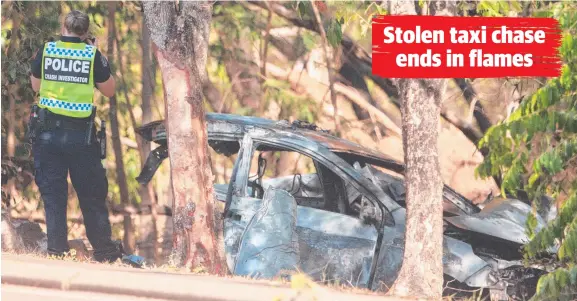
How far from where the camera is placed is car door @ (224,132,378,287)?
29.8ft

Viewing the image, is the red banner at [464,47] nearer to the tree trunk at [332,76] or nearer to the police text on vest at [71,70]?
the police text on vest at [71,70]

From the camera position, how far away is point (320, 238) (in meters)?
9.20

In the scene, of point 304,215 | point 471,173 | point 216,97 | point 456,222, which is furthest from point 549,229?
point 216,97

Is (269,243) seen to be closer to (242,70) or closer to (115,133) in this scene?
(115,133)

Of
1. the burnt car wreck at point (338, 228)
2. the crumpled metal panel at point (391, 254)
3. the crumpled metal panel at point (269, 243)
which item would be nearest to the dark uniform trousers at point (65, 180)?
the burnt car wreck at point (338, 228)

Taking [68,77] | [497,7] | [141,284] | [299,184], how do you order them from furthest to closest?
[299,184] → [497,7] → [68,77] → [141,284]

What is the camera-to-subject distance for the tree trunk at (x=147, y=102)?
44.2ft

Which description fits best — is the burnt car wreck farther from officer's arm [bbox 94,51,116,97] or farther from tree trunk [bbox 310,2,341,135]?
tree trunk [bbox 310,2,341,135]

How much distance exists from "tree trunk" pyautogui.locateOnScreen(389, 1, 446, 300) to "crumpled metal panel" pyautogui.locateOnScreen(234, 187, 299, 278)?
3.43 feet

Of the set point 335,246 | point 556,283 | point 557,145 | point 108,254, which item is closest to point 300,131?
point 335,246

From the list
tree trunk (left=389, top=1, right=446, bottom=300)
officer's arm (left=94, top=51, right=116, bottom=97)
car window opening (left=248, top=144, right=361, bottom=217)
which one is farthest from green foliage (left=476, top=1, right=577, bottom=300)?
officer's arm (left=94, top=51, right=116, bottom=97)

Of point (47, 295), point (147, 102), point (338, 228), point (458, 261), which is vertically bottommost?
point (47, 295)

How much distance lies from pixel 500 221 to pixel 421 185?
3.78 ft

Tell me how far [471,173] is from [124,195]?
418cm
